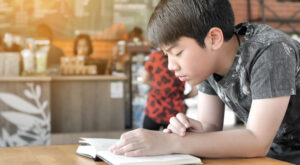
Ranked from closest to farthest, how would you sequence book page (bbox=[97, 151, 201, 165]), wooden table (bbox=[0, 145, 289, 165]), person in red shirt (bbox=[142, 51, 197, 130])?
book page (bbox=[97, 151, 201, 165]) < wooden table (bbox=[0, 145, 289, 165]) < person in red shirt (bbox=[142, 51, 197, 130])

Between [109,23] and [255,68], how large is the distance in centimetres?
507

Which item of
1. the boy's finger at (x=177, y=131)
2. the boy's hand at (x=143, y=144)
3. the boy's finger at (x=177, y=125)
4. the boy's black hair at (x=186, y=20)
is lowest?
the boy's hand at (x=143, y=144)

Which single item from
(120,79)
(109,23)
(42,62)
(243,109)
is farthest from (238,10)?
(243,109)

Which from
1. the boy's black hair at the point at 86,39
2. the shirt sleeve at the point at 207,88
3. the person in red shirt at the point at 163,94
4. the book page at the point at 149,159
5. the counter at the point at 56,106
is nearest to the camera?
the book page at the point at 149,159

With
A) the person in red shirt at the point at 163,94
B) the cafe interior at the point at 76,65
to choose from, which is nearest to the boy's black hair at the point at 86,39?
the cafe interior at the point at 76,65

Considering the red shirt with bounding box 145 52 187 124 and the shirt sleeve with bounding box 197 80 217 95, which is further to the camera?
the red shirt with bounding box 145 52 187 124

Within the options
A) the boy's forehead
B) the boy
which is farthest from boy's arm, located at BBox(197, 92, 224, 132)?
the boy's forehead

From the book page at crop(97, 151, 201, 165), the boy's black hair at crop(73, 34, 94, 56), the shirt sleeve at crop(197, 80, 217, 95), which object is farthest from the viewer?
the boy's black hair at crop(73, 34, 94, 56)

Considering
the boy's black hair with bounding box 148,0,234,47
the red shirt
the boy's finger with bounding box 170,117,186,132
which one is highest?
the boy's black hair with bounding box 148,0,234,47

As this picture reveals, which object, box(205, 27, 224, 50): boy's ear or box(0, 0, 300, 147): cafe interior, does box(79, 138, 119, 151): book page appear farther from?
box(0, 0, 300, 147): cafe interior

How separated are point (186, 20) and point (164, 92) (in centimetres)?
226

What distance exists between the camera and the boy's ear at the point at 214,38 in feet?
4.03

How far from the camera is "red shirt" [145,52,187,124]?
3426 mm

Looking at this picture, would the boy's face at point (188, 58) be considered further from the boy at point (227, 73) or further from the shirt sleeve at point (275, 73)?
the shirt sleeve at point (275, 73)
